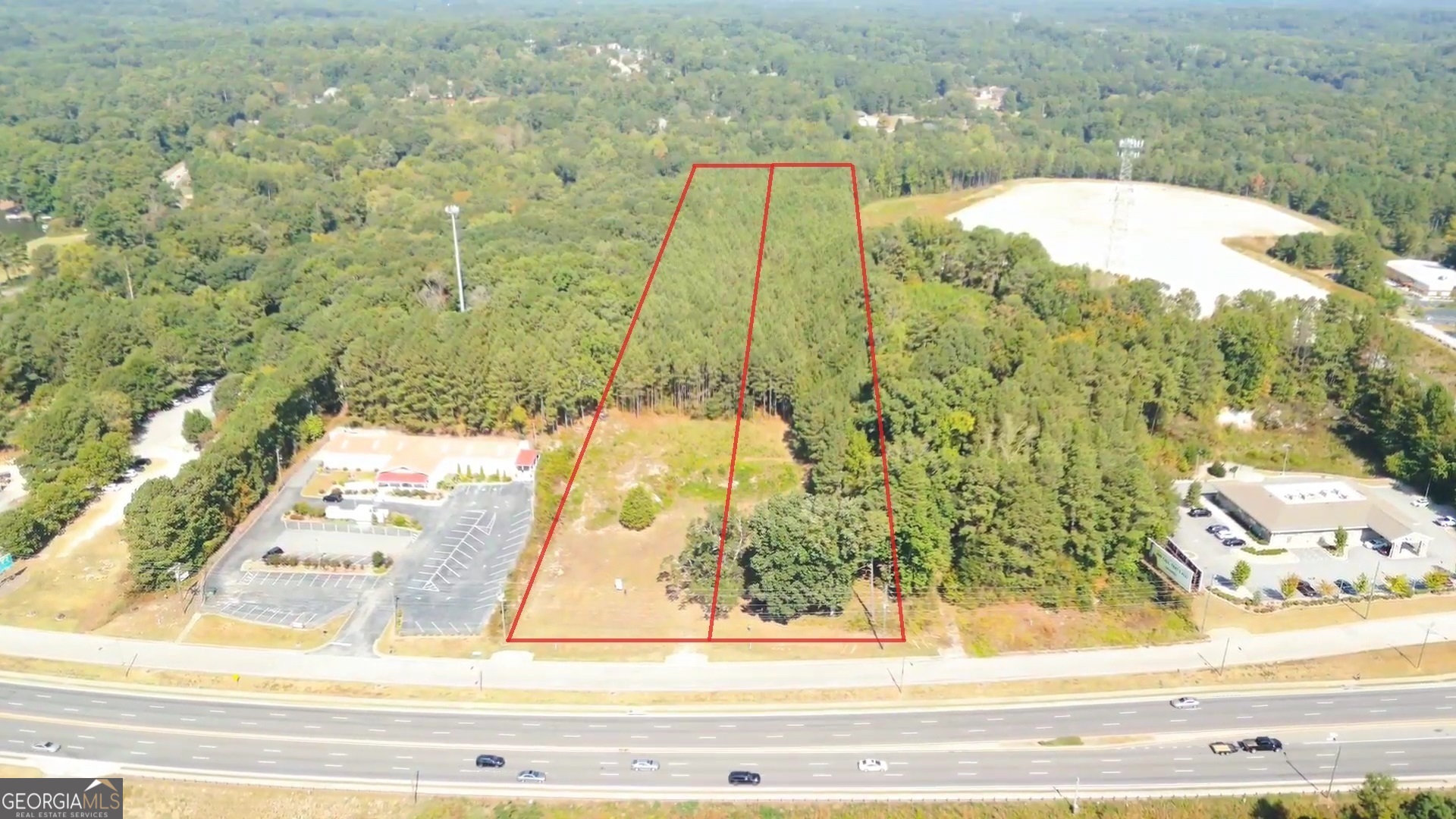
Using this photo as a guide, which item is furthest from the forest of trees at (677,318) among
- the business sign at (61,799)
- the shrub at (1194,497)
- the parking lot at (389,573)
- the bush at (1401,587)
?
the business sign at (61,799)

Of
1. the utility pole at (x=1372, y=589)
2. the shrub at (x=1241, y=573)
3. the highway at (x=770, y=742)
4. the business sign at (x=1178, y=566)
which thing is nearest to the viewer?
the highway at (x=770, y=742)

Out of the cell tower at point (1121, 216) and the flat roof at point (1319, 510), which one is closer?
the flat roof at point (1319, 510)

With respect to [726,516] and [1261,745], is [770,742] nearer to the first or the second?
[726,516]

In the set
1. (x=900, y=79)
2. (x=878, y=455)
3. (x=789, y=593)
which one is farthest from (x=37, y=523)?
(x=900, y=79)

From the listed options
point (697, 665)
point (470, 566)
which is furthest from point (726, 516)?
point (470, 566)

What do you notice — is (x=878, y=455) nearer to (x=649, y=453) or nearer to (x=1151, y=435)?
(x=649, y=453)

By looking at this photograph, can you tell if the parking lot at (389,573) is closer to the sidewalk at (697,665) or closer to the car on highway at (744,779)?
the sidewalk at (697,665)
